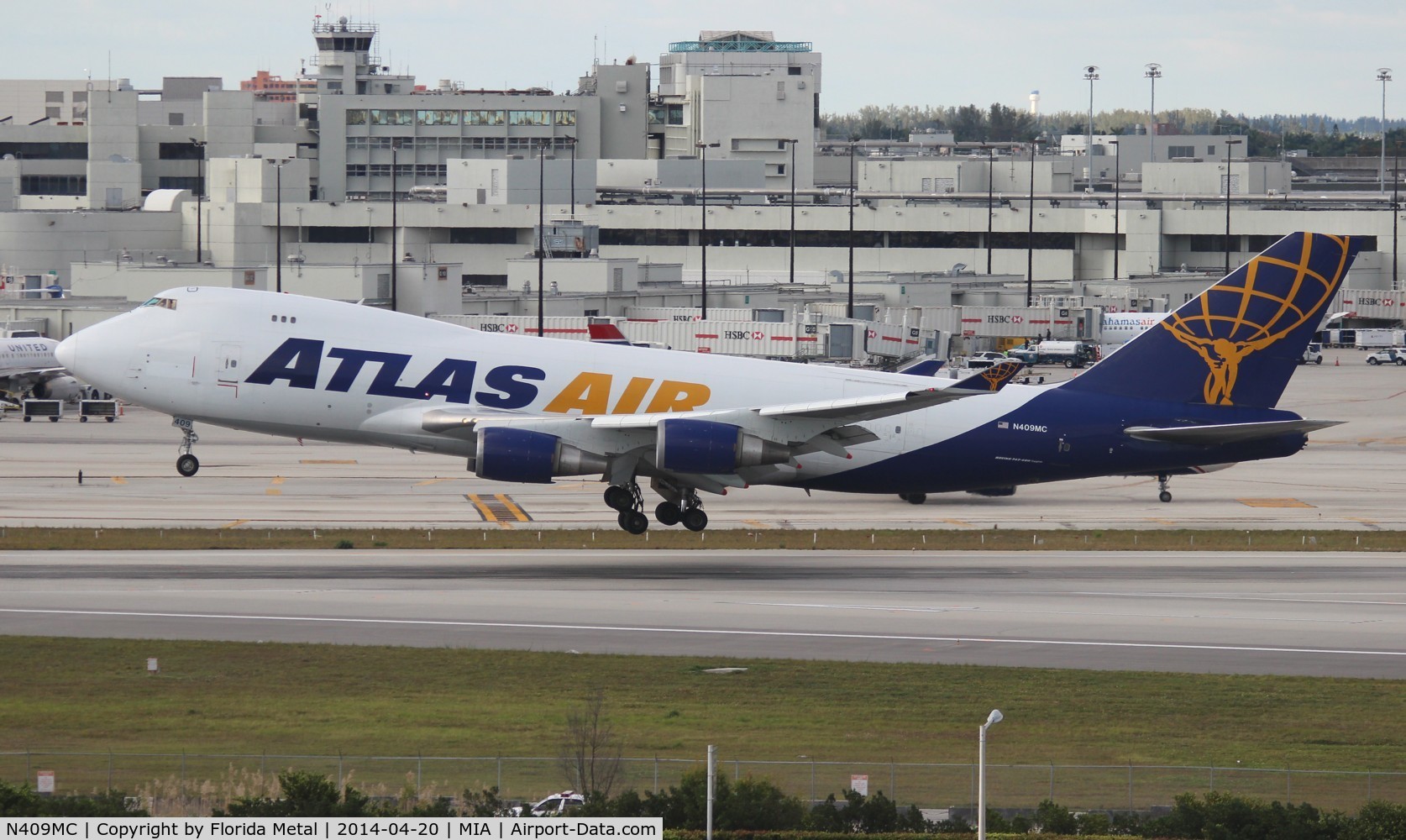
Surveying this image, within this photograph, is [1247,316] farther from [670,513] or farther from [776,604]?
[776,604]

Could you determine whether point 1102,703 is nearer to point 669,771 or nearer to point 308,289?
point 669,771

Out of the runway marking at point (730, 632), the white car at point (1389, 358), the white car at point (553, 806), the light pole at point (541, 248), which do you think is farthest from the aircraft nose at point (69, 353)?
the white car at point (1389, 358)

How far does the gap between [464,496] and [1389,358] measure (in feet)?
319

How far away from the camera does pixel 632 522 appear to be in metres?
48.3

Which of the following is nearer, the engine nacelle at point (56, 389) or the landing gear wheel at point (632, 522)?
the landing gear wheel at point (632, 522)

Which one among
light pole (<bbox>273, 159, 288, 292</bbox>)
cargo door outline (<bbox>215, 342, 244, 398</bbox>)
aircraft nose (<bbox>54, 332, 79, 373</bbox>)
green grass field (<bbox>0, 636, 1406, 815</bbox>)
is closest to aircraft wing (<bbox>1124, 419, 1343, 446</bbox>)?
green grass field (<bbox>0, 636, 1406, 815</bbox>)

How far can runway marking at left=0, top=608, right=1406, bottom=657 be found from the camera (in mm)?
36375

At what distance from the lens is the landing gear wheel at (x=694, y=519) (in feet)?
161

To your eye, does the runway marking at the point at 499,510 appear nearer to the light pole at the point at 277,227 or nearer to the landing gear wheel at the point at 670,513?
the landing gear wheel at the point at 670,513

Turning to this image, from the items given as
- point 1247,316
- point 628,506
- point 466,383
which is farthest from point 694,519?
point 1247,316

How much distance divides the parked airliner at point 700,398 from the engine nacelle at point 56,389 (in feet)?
175

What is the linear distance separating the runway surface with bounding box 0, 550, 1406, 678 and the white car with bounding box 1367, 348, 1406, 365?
9062 cm

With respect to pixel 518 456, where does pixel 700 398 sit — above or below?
above

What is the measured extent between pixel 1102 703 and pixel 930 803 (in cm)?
749
